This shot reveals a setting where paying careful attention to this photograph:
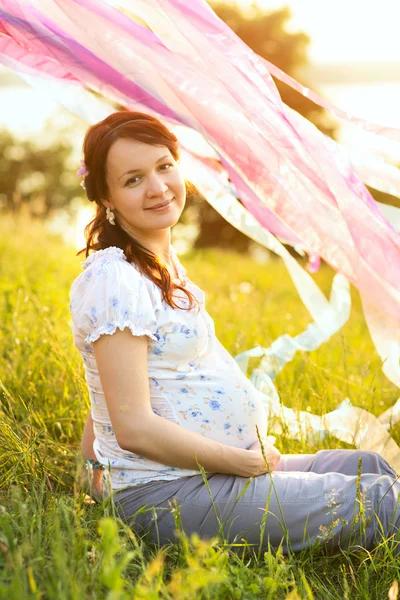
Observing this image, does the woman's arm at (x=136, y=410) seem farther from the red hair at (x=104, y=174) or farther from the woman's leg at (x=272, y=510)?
the red hair at (x=104, y=174)

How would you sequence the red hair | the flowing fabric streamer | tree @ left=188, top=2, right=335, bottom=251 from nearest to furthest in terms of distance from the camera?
the red hair < the flowing fabric streamer < tree @ left=188, top=2, right=335, bottom=251

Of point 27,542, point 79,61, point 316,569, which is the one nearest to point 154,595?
point 27,542

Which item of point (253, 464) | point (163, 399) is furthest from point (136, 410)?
point (253, 464)

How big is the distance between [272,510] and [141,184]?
1.03 metres

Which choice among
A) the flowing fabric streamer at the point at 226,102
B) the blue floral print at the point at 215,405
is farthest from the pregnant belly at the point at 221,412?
the flowing fabric streamer at the point at 226,102

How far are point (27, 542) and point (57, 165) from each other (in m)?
19.9

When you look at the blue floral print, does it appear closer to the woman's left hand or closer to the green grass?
the woman's left hand

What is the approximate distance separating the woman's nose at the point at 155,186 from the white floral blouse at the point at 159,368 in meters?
0.22

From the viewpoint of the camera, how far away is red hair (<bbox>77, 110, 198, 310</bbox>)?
221cm

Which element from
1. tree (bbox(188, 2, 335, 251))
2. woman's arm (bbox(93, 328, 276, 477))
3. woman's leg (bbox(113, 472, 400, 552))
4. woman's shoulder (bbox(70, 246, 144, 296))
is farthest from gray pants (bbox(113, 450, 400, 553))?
tree (bbox(188, 2, 335, 251))

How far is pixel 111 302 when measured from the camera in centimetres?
203

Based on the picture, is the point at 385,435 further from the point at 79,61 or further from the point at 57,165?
the point at 57,165

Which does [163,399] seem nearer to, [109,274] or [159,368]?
[159,368]

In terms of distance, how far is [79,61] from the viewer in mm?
2424
